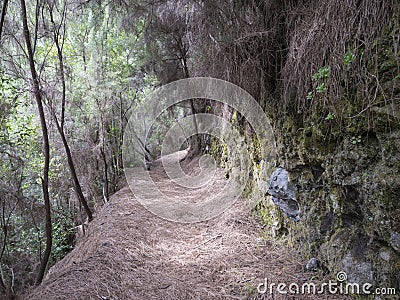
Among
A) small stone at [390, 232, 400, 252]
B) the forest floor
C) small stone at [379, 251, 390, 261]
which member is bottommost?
the forest floor

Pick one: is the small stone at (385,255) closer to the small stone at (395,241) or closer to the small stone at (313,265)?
the small stone at (395,241)

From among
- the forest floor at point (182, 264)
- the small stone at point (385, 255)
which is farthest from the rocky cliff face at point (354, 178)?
the forest floor at point (182, 264)

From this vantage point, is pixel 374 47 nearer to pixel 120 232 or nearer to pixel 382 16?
pixel 382 16

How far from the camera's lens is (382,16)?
5.89 ft

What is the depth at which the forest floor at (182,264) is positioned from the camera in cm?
241

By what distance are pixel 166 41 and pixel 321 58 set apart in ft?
18.2

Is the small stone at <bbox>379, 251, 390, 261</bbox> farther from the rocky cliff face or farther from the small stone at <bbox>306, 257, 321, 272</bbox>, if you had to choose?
the small stone at <bbox>306, 257, 321, 272</bbox>

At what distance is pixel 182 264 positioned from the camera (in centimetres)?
291

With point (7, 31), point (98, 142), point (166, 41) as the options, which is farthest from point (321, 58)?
point (98, 142)

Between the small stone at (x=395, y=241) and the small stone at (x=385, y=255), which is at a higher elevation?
the small stone at (x=395, y=241)

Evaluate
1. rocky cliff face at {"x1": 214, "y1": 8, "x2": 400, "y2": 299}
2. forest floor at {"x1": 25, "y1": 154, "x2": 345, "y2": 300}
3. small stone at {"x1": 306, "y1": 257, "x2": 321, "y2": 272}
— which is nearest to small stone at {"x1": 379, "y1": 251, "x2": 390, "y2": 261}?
rocky cliff face at {"x1": 214, "y1": 8, "x2": 400, "y2": 299}

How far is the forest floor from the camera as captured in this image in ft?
7.91

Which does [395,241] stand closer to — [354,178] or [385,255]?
[385,255]

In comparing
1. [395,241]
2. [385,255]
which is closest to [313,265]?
[385,255]
